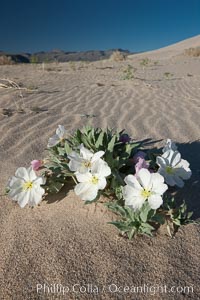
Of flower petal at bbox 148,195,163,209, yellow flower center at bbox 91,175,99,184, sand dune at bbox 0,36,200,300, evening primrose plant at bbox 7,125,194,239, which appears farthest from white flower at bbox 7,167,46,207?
flower petal at bbox 148,195,163,209

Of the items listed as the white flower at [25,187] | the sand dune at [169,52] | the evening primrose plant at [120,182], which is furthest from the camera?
the sand dune at [169,52]

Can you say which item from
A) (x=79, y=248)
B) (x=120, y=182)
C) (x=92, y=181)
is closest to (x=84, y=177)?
(x=92, y=181)

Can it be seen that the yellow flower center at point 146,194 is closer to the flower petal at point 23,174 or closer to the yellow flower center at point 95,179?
the yellow flower center at point 95,179

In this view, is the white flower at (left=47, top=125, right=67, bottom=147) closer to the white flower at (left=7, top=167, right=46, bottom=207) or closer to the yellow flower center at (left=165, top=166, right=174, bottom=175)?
the white flower at (left=7, top=167, right=46, bottom=207)

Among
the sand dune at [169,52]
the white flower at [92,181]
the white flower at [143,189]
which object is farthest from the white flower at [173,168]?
the sand dune at [169,52]

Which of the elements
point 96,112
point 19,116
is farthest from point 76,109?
point 19,116

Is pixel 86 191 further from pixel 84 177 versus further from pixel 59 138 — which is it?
pixel 59 138

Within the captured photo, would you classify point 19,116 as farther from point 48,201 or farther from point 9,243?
point 9,243
